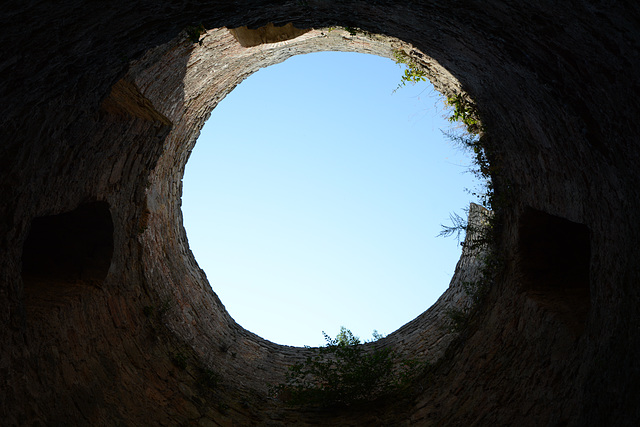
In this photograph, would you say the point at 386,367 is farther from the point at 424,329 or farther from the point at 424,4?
the point at 424,4

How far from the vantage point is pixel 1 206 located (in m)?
3.26

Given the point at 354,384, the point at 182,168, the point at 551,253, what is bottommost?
the point at 354,384

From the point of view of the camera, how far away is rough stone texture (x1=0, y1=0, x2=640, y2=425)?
2850 mm

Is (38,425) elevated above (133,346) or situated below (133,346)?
below

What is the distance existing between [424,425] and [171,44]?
458 centimetres

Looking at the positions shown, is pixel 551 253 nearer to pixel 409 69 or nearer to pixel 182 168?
pixel 409 69

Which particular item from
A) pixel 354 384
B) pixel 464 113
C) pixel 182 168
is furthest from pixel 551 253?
pixel 182 168

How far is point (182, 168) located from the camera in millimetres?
6809

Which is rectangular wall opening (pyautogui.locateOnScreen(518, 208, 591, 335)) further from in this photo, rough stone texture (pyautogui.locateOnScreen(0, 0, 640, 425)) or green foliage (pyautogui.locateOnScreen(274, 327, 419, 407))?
green foliage (pyautogui.locateOnScreen(274, 327, 419, 407))

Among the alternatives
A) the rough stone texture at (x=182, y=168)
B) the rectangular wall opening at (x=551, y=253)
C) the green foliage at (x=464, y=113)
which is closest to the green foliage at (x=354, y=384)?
the rough stone texture at (x=182, y=168)

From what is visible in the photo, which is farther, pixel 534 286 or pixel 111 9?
pixel 534 286

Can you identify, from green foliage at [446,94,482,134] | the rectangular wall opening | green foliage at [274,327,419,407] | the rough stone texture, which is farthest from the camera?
green foliage at [274,327,419,407]

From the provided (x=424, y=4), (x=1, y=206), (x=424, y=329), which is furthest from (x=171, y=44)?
(x=424, y=329)

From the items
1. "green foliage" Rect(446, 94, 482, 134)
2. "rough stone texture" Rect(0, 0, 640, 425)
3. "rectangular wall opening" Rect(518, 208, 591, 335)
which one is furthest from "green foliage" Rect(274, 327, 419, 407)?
"green foliage" Rect(446, 94, 482, 134)
